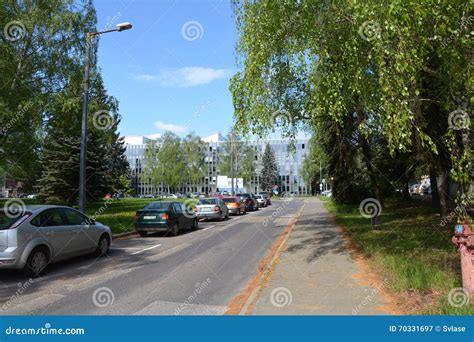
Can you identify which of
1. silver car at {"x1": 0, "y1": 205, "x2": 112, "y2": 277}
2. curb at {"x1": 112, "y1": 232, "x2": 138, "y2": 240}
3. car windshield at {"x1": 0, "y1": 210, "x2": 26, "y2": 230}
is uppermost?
car windshield at {"x1": 0, "y1": 210, "x2": 26, "y2": 230}

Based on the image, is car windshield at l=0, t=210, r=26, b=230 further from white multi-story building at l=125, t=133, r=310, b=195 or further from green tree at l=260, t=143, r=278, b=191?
white multi-story building at l=125, t=133, r=310, b=195

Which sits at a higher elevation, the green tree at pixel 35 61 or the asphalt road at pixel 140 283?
the green tree at pixel 35 61

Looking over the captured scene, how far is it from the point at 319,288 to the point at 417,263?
8.03ft

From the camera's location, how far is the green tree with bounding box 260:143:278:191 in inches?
4008

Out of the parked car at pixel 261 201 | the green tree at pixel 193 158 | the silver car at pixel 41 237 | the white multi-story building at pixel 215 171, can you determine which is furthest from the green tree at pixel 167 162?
the silver car at pixel 41 237

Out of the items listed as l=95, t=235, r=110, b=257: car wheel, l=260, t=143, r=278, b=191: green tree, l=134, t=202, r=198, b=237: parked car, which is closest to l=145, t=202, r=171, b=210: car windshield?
l=134, t=202, r=198, b=237: parked car

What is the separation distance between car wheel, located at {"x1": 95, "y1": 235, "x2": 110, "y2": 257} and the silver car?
409 millimetres

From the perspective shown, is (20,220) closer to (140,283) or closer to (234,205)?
(140,283)

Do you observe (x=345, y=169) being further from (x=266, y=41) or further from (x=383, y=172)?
(x=266, y=41)

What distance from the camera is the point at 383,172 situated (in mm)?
27094

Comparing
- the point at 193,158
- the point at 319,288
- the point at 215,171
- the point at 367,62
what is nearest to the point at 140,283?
A: the point at 319,288

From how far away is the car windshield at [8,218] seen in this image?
27.0ft

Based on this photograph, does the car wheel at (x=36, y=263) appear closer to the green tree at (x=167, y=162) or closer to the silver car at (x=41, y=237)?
the silver car at (x=41, y=237)

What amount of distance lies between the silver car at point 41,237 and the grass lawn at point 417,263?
7.18 meters
